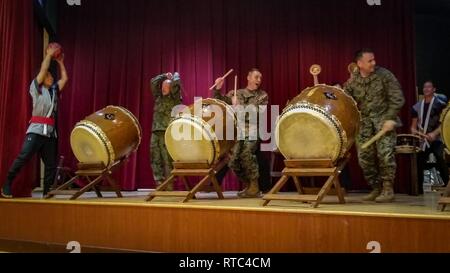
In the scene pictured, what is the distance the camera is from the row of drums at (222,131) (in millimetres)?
3246

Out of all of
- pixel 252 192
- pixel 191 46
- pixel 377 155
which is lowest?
pixel 252 192

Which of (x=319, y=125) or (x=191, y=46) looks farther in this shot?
(x=191, y=46)

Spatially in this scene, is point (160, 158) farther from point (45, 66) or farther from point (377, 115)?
point (377, 115)

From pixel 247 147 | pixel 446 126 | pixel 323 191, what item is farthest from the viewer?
pixel 247 147

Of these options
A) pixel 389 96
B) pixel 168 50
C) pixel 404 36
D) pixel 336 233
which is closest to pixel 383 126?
pixel 389 96

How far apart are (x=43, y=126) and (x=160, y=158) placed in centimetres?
138

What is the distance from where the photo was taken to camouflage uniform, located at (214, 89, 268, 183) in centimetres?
458

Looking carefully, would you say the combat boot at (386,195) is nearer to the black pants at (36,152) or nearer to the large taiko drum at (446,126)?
the large taiko drum at (446,126)

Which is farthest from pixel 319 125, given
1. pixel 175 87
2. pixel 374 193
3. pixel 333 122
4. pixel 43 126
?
pixel 43 126

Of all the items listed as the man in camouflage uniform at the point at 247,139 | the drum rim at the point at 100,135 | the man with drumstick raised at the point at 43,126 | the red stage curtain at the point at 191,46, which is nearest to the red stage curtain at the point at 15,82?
the man with drumstick raised at the point at 43,126

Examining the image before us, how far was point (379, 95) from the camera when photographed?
388cm

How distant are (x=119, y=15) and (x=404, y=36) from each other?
403 centimetres

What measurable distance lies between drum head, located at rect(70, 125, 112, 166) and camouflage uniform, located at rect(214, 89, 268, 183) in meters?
1.25

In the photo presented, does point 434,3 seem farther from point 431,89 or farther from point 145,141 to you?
point 145,141
